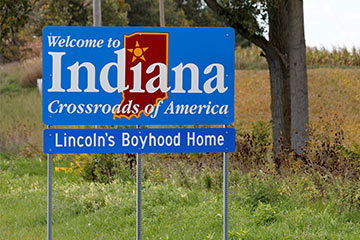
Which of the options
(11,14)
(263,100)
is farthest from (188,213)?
(263,100)

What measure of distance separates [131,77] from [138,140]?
2.02ft

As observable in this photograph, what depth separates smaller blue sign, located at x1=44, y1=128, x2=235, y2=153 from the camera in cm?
553

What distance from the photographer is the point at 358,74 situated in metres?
28.6

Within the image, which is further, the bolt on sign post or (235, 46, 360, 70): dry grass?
(235, 46, 360, 70): dry grass

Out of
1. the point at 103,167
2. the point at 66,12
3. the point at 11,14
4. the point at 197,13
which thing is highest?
the point at 197,13

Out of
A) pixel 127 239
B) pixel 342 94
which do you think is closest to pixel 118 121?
pixel 127 239

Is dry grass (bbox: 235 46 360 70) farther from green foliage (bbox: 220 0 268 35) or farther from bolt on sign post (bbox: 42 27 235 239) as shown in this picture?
bolt on sign post (bbox: 42 27 235 239)

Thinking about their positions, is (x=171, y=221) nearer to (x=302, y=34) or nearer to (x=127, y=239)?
(x=127, y=239)

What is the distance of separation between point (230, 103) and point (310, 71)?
2437 centimetres

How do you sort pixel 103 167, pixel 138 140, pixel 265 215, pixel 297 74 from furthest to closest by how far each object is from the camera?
pixel 297 74 < pixel 103 167 < pixel 265 215 < pixel 138 140

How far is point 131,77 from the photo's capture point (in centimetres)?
565

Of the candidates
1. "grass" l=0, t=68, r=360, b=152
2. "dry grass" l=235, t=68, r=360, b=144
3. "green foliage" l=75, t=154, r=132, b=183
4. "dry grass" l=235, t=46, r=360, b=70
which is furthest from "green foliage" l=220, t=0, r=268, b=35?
"dry grass" l=235, t=46, r=360, b=70

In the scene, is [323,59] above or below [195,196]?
above

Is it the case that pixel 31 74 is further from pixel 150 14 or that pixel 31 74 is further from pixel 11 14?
pixel 11 14
